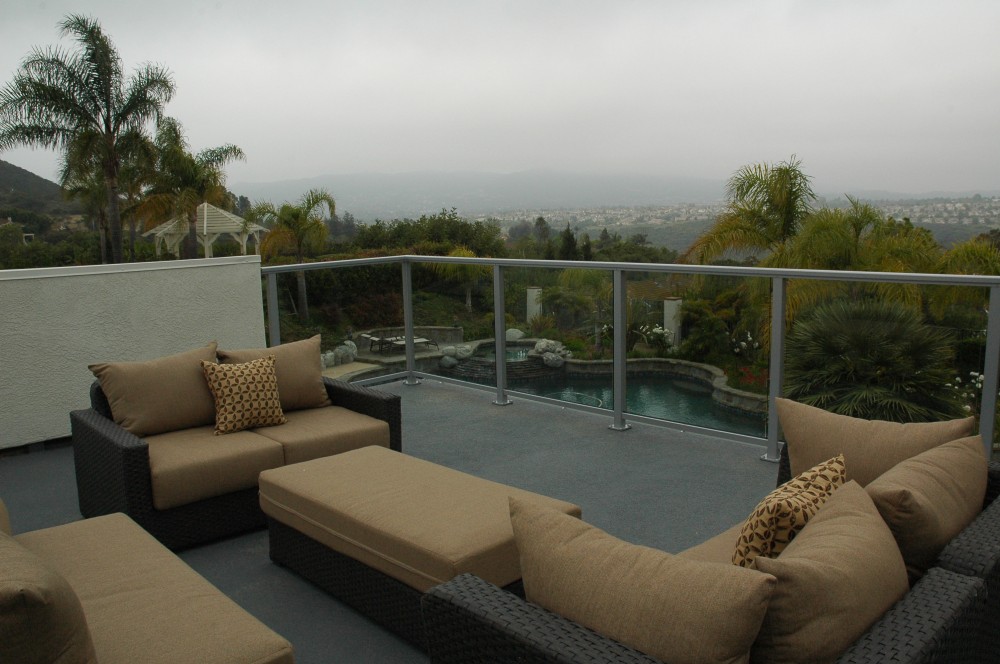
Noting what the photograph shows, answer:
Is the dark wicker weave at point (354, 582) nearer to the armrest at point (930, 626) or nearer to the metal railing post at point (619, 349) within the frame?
the armrest at point (930, 626)

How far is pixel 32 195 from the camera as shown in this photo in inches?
1299

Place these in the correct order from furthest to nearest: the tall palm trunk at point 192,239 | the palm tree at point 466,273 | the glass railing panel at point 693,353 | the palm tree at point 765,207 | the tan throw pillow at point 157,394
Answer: the tall palm trunk at point 192,239 → the palm tree at point 765,207 → the palm tree at point 466,273 → the glass railing panel at point 693,353 → the tan throw pillow at point 157,394

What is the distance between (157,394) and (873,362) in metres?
3.52

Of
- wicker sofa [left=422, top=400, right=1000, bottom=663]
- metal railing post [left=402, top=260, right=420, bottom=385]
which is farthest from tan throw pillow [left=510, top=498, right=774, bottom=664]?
metal railing post [left=402, top=260, right=420, bottom=385]

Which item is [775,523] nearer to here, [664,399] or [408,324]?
[664,399]

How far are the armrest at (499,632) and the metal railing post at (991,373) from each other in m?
3.09

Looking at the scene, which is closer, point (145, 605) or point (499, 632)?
point (499, 632)

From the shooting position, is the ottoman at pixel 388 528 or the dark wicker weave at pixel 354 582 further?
the dark wicker weave at pixel 354 582

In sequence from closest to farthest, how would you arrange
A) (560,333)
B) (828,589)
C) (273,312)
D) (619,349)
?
(828,589) < (619,349) < (560,333) < (273,312)

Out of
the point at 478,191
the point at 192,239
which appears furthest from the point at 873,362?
the point at 192,239

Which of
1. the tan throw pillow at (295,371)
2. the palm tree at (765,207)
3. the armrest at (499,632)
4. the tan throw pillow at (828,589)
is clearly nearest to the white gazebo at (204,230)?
the palm tree at (765,207)

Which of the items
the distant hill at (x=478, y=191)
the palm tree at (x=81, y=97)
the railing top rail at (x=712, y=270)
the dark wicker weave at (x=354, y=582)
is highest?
the palm tree at (x=81, y=97)

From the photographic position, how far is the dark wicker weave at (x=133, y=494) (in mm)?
3432

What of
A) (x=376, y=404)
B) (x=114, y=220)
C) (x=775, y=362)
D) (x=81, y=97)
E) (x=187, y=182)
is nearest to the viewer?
(x=376, y=404)
